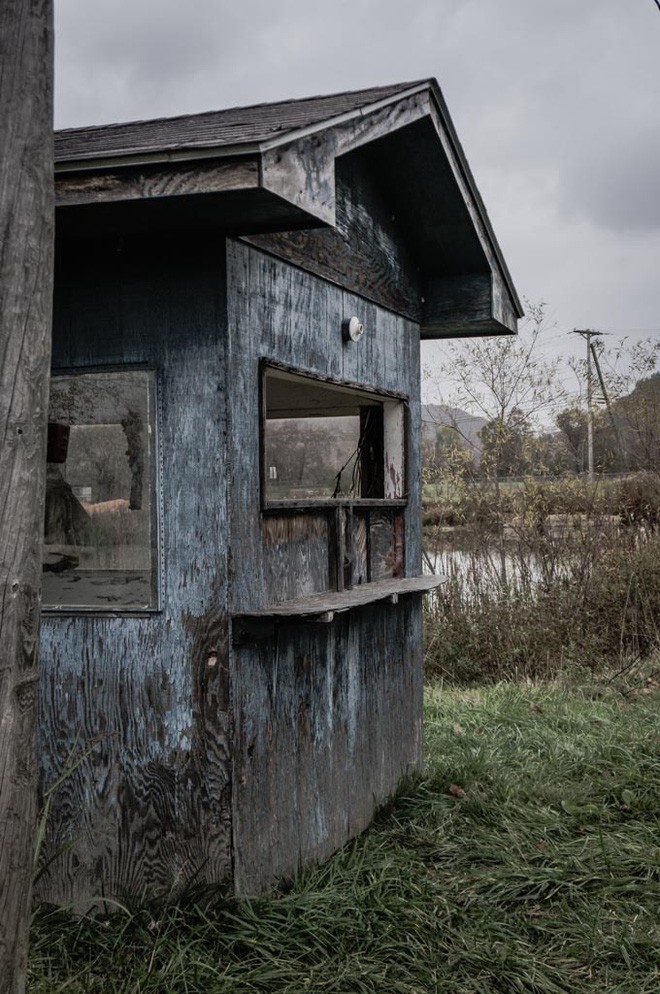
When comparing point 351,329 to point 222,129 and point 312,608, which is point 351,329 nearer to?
point 222,129

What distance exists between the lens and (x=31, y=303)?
2.53 m

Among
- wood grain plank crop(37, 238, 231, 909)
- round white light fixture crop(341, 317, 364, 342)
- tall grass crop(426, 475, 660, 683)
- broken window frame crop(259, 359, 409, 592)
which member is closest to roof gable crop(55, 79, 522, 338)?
wood grain plank crop(37, 238, 231, 909)

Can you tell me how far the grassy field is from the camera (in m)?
3.89

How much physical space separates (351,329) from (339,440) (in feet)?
3.89

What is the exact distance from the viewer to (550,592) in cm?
1070

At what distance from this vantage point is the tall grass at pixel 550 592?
34.3 ft

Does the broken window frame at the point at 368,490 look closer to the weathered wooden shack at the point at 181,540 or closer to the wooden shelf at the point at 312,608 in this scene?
the weathered wooden shack at the point at 181,540

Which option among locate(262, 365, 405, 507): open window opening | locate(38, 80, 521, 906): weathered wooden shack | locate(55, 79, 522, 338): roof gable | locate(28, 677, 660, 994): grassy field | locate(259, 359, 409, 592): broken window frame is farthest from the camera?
locate(262, 365, 405, 507): open window opening

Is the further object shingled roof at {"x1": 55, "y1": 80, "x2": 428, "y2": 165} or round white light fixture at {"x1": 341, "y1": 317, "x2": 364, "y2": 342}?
round white light fixture at {"x1": 341, "y1": 317, "x2": 364, "y2": 342}

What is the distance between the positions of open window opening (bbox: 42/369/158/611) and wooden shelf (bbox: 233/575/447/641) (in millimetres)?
391

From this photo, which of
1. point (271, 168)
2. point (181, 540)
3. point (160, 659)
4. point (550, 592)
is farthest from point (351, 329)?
point (550, 592)

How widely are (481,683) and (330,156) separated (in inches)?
286

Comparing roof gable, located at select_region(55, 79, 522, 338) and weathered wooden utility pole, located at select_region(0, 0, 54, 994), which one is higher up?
roof gable, located at select_region(55, 79, 522, 338)

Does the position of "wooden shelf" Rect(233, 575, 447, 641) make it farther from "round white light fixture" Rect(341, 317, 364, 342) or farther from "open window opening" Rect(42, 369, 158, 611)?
"round white light fixture" Rect(341, 317, 364, 342)
